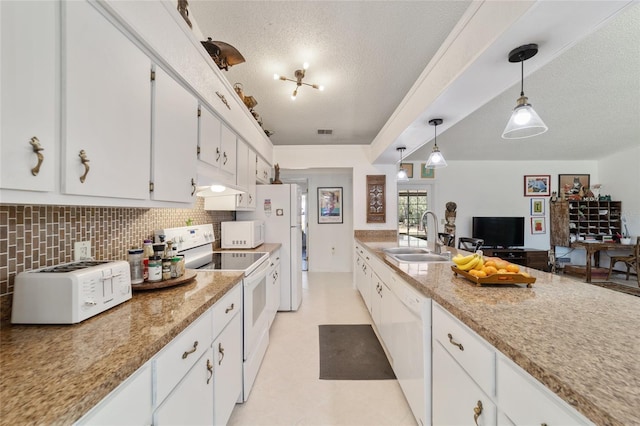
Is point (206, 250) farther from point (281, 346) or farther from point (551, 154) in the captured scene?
point (551, 154)

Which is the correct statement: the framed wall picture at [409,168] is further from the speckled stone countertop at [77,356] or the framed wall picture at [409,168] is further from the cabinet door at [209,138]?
the speckled stone countertop at [77,356]

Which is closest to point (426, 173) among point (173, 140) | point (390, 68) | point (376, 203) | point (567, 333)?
point (376, 203)

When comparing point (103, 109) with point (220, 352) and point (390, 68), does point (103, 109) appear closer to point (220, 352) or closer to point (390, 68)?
point (220, 352)

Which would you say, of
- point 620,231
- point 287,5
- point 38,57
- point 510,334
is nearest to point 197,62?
point 287,5

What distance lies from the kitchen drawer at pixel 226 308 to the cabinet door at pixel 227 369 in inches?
1.7

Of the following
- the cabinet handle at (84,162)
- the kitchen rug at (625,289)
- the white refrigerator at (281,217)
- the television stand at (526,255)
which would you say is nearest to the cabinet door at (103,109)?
the cabinet handle at (84,162)

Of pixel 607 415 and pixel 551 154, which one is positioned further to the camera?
pixel 551 154

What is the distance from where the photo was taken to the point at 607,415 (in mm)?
503

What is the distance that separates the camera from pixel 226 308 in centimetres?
144

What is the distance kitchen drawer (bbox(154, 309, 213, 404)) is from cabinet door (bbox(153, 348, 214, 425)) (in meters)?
0.04

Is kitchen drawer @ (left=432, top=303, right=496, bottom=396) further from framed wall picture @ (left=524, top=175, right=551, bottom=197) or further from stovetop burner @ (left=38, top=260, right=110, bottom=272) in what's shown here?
framed wall picture @ (left=524, top=175, right=551, bottom=197)

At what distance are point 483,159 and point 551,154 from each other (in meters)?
1.23

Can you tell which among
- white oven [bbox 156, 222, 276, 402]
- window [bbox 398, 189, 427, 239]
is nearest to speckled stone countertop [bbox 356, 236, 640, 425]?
white oven [bbox 156, 222, 276, 402]

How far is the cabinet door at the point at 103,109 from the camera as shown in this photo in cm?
78
